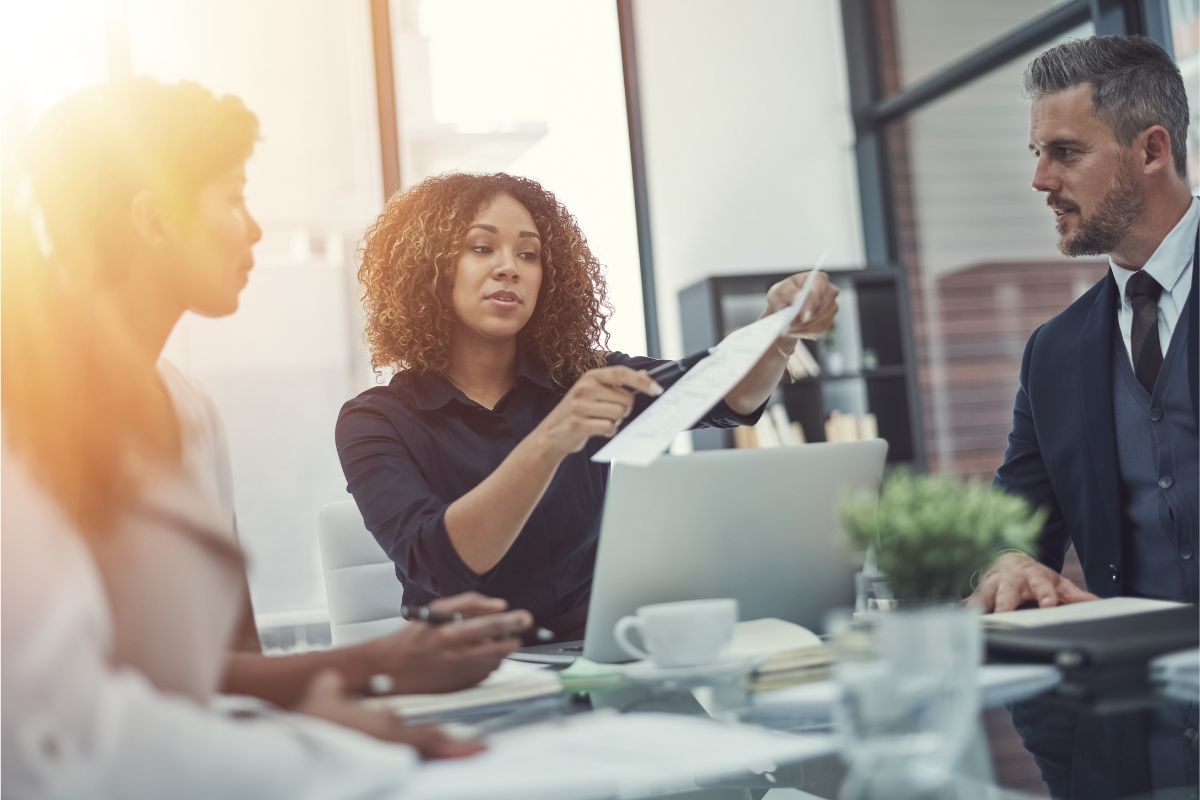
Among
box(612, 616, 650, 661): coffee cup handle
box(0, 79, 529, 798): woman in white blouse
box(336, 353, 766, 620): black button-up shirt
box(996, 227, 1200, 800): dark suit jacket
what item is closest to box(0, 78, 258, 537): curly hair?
box(0, 79, 529, 798): woman in white blouse

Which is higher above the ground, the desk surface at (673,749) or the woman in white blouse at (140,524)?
the woman in white blouse at (140,524)

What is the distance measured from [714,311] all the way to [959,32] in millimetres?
1634

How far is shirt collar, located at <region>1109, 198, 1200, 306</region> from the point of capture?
179cm

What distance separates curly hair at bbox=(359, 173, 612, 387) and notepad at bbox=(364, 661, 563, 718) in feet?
2.82

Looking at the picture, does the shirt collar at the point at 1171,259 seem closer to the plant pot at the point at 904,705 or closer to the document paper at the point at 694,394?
the document paper at the point at 694,394

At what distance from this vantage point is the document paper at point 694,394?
107 cm

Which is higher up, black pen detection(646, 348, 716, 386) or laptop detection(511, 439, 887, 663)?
black pen detection(646, 348, 716, 386)

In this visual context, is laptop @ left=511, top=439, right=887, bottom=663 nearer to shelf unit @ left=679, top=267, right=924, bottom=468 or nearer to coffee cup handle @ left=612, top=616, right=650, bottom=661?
coffee cup handle @ left=612, top=616, right=650, bottom=661

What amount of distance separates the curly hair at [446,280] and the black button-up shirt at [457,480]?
5 centimetres

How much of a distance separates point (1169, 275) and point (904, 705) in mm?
1345

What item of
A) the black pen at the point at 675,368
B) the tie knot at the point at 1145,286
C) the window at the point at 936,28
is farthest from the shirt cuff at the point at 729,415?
the window at the point at 936,28

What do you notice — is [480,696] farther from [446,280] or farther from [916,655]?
[446,280]

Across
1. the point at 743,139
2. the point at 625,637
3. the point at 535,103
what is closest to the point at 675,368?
the point at 625,637


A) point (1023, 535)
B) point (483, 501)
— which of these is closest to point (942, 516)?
point (1023, 535)
